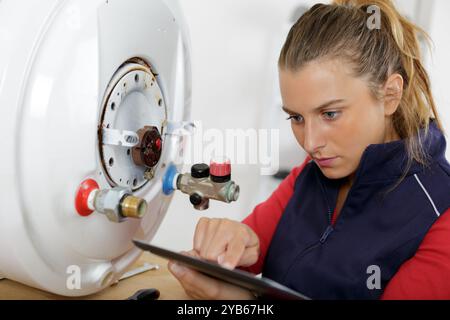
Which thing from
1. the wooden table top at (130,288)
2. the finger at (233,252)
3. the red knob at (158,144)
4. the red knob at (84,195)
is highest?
the red knob at (158,144)

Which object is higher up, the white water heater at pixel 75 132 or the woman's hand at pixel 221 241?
the white water heater at pixel 75 132

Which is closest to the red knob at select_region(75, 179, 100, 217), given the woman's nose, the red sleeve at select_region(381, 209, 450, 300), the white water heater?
the white water heater

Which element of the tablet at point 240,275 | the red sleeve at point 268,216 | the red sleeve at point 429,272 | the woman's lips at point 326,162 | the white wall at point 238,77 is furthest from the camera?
the white wall at point 238,77

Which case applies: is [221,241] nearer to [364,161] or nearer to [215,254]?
[215,254]

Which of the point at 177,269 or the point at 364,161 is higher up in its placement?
the point at 364,161

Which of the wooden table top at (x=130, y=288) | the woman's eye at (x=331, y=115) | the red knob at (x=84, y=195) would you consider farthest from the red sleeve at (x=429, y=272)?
the red knob at (x=84, y=195)

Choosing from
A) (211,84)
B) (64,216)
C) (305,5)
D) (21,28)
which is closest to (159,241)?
(211,84)

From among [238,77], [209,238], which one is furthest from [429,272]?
[238,77]

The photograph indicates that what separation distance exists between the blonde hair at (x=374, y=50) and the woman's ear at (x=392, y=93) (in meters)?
0.01

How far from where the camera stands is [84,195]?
1.84 feet

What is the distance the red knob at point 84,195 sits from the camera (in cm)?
56

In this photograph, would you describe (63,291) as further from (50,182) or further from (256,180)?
(256,180)

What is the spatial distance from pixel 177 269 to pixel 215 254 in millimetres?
62

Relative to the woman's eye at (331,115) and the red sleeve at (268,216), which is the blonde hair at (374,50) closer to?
the woman's eye at (331,115)
